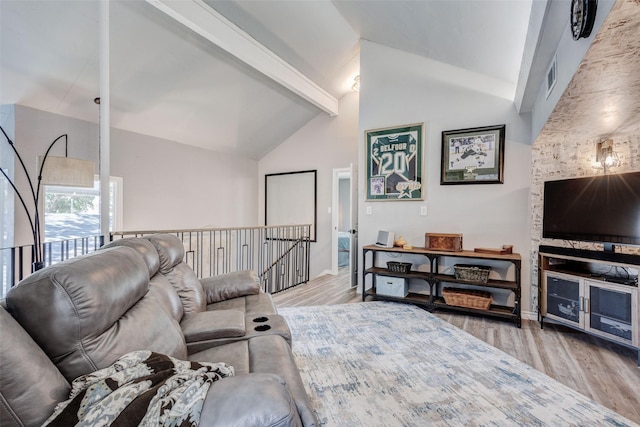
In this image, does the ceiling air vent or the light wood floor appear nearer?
the light wood floor

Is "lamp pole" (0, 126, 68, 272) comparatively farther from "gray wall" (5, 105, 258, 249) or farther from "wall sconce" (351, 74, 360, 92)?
"wall sconce" (351, 74, 360, 92)

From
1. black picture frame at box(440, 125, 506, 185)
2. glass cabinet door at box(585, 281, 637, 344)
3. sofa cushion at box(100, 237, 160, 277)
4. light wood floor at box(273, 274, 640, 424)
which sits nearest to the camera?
sofa cushion at box(100, 237, 160, 277)

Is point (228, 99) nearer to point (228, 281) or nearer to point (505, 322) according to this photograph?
point (228, 281)

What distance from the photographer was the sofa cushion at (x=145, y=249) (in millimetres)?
1695

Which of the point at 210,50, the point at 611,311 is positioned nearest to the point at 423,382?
the point at 611,311

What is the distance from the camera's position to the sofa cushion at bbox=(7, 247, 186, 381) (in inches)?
34.3

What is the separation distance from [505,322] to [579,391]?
48.8 inches

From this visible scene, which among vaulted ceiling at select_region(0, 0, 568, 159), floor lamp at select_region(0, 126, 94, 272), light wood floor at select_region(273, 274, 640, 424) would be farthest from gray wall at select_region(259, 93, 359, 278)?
floor lamp at select_region(0, 126, 94, 272)

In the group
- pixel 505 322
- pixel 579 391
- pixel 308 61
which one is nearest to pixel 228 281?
pixel 579 391

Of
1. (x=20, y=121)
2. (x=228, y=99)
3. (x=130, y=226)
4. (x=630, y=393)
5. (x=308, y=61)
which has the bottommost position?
(x=630, y=393)

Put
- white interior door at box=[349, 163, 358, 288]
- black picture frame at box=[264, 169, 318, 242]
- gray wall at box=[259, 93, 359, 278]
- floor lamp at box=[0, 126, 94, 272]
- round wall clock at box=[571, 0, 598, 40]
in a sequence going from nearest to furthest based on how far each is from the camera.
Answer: round wall clock at box=[571, 0, 598, 40] < floor lamp at box=[0, 126, 94, 272] < white interior door at box=[349, 163, 358, 288] < gray wall at box=[259, 93, 359, 278] < black picture frame at box=[264, 169, 318, 242]

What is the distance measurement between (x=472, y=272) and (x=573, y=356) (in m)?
1.07

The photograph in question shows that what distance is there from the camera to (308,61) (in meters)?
4.45

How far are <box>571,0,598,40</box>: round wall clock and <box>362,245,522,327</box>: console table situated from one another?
2192mm
